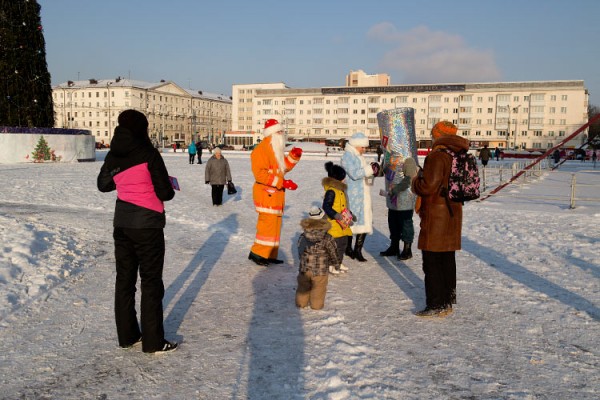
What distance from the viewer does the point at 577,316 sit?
4.49 metres

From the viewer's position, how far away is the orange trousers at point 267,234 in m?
6.23

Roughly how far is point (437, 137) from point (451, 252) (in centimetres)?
111

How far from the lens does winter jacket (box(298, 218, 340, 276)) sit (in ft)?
15.0

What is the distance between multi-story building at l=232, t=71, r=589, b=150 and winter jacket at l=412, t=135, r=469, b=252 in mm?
82866

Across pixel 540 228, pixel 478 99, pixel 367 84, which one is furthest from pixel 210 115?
pixel 540 228

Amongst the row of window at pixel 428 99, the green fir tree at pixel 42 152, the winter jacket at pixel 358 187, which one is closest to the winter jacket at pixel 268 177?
the winter jacket at pixel 358 187

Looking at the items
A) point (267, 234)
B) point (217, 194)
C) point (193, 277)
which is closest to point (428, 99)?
point (217, 194)

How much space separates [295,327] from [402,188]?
322cm

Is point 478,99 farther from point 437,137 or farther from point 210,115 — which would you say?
point 437,137

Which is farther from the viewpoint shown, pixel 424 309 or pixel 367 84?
pixel 367 84

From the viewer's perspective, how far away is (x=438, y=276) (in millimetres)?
4434

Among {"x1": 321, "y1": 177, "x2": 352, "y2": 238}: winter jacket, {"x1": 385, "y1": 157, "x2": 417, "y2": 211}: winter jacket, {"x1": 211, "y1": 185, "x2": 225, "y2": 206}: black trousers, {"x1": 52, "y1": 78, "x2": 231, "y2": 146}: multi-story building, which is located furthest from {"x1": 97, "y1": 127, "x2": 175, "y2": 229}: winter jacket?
{"x1": 52, "y1": 78, "x2": 231, "y2": 146}: multi-story building

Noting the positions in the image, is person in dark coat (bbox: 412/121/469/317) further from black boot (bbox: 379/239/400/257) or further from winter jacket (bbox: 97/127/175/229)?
black boot (bbox: 379/239/400/257)

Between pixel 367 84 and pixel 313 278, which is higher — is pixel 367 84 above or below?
above
